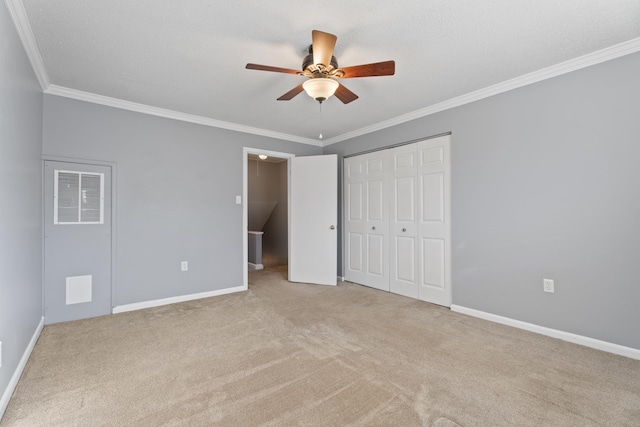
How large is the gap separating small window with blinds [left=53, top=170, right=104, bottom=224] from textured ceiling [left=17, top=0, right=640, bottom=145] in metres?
0.91

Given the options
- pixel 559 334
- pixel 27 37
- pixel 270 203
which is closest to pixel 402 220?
pixel 559 334

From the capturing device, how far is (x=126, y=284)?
335 centimetres

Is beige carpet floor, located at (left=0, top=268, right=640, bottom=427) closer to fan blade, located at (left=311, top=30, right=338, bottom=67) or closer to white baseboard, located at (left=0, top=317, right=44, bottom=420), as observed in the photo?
white baseboard, located at (left=0, top=317, right=44, bottom=420)

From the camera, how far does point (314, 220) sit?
15.2ft

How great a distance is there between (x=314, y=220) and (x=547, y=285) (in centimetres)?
297

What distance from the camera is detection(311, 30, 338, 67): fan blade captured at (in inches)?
70.0

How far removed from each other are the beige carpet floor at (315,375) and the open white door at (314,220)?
58.9 inches

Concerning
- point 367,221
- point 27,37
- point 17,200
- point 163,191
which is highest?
point 27,37

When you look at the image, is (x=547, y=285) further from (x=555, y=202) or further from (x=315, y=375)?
(x=315, y=375)

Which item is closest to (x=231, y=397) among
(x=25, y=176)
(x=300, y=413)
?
(x=300, y=413)

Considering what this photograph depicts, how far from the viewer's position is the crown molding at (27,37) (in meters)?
1.79

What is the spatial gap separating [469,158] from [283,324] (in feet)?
8.68

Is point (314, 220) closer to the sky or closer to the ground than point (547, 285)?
closer to the sky

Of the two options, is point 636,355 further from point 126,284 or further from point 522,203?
point 126,284
